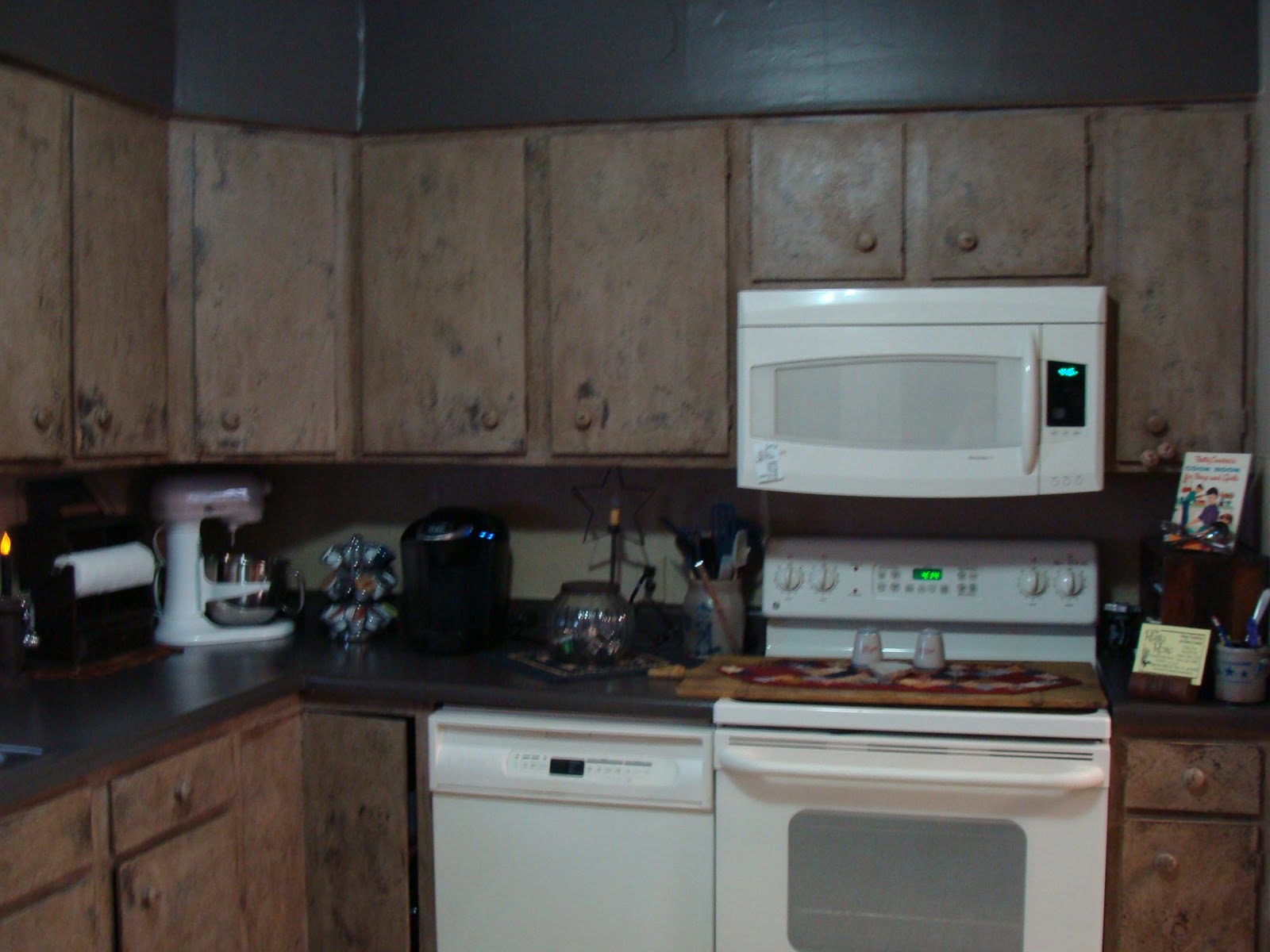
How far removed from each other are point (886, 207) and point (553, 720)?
3.99 ft

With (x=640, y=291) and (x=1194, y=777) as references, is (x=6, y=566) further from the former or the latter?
(x=1194, y=777)

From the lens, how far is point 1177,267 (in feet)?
7.18

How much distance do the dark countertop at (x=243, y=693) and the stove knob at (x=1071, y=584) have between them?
84 centimetres

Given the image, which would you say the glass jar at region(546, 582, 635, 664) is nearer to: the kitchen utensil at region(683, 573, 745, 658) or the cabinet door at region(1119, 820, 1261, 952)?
the kitchen utensil at region(683, 573, 745, 658)

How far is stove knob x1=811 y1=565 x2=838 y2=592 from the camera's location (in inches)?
95.9

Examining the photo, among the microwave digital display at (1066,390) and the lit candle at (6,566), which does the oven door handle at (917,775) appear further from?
the lit candle at (6,566)

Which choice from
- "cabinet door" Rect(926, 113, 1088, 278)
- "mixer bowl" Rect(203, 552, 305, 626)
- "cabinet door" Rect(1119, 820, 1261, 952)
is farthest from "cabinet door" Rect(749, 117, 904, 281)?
"mixer bowl" Rect(203, 552, 305, 626)

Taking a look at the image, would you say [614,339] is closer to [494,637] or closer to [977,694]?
[494,637]

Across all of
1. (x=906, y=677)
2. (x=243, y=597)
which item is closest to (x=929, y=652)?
(x=906, y=677)

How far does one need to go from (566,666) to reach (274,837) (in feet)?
2.13

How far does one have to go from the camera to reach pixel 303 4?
2.43 metres

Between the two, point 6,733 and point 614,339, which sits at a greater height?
point 614,339

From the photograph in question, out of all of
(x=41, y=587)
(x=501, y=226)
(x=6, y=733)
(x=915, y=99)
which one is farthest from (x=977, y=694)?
(x=41, y=587)

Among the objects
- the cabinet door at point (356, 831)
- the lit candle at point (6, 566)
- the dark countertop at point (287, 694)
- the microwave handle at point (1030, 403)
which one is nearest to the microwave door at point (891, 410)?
the microwave handle at point (1030, 403)
